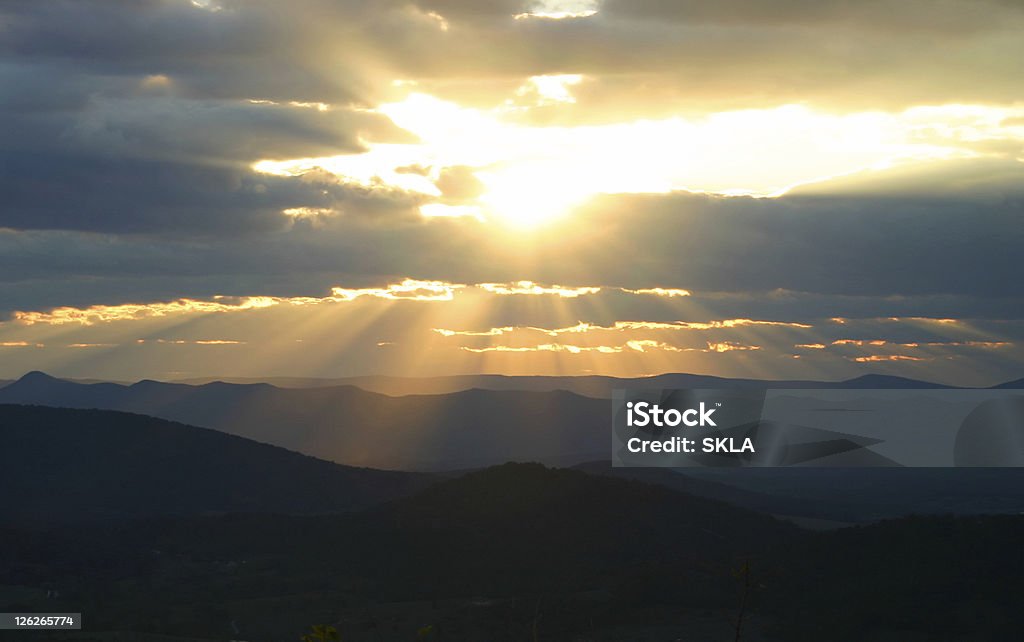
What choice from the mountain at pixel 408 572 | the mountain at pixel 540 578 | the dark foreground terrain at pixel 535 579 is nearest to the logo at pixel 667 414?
the dark foreground terrain at pixel 535 579

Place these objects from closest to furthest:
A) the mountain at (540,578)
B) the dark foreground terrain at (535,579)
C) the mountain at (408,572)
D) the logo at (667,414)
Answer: the logo at (667,414), the dark foreground terrain at (535,579), the mountain at (540,578), the mountain at (408,572)

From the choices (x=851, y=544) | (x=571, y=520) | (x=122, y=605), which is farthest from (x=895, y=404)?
(x=122, y=605)

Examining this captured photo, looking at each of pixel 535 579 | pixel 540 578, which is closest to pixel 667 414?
pixel 535 579

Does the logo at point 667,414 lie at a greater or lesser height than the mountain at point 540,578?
greater

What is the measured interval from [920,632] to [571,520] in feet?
273

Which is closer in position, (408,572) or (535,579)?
(535,579)

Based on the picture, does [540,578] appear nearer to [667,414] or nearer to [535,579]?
[535,579]

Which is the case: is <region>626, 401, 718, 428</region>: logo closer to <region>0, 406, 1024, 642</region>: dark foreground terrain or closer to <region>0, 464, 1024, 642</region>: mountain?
<region>0, 406, 1024, 642</region>: dark foreground terrain

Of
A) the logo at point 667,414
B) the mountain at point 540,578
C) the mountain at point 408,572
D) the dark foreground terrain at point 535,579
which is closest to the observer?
the logo at point 667,414

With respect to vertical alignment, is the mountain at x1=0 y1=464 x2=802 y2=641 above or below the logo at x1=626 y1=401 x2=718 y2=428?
below

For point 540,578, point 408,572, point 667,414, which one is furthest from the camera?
point 408,572

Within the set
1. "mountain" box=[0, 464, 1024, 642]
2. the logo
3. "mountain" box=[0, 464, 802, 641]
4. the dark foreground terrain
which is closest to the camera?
the logo

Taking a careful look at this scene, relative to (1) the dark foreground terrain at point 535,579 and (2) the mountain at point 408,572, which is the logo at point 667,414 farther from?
(2) the mountain at point 408,572

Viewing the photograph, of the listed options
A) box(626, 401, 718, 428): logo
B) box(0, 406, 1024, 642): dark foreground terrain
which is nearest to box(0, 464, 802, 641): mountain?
box(0, 406, 1024, 642): dark foreground terrain
